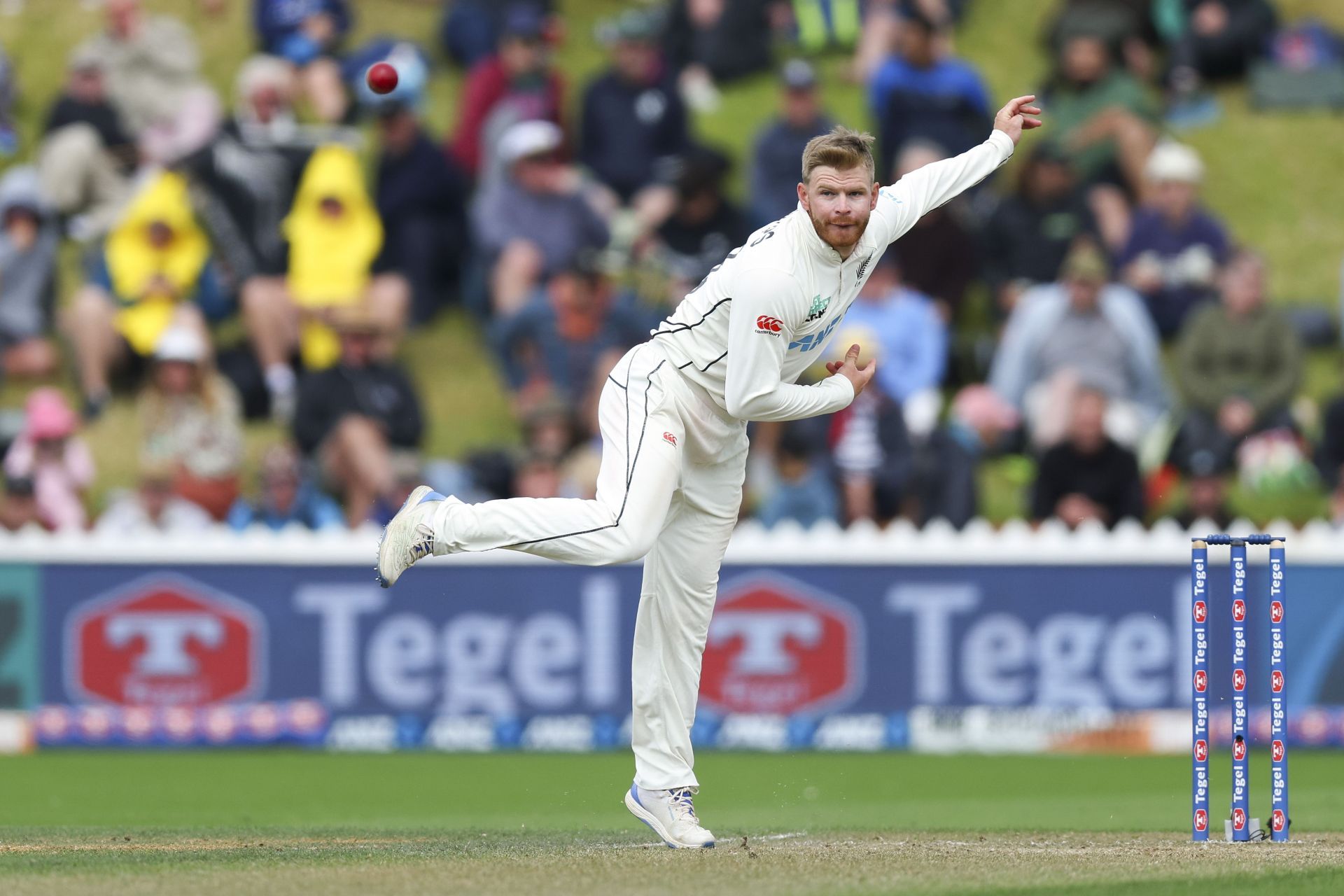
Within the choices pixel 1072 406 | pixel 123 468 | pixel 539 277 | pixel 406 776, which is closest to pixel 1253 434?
pixel 1072 406

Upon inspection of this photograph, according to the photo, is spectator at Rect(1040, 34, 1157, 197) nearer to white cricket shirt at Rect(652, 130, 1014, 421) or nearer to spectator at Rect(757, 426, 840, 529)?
spectator at Rect(757, 426, 840, 529)

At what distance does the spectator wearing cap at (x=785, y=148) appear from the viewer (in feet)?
50.8

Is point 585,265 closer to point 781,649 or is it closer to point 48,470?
point 781,649

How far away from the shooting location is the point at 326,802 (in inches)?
403

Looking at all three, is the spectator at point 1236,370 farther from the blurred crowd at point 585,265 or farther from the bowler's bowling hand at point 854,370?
the bowler's bowling hand at point 854,370

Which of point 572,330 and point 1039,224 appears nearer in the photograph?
point 572,330

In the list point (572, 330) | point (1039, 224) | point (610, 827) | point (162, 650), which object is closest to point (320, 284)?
point (572, 330)

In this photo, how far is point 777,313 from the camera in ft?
23.6

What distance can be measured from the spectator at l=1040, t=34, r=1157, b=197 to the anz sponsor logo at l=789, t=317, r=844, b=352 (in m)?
8.38

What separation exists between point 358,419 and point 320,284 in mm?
1526

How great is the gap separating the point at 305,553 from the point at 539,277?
124 inches

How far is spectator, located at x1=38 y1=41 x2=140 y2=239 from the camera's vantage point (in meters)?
16.1

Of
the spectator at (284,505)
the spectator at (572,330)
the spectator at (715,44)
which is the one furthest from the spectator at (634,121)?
the spectator at (284,505)

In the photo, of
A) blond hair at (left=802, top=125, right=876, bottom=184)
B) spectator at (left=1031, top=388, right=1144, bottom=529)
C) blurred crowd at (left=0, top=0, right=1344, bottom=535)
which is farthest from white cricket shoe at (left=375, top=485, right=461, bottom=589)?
spectator at (left=1031, top=388, right=1144, bottom=529)
